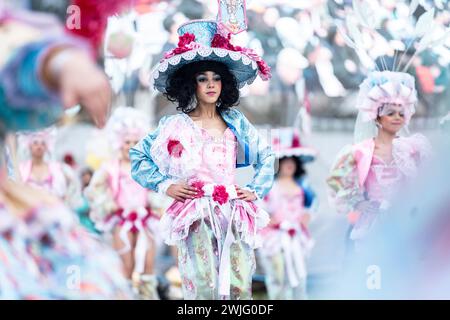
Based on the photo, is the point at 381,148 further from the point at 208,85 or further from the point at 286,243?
the point at 208,85

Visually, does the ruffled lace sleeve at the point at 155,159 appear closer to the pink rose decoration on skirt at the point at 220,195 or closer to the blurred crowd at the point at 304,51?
the pink rose decoration on skirt at the point at 220,195

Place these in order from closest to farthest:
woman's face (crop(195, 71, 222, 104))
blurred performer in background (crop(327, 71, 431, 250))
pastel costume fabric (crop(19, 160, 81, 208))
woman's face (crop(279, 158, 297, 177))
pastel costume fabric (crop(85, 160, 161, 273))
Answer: woman's face (crop(195, 71, 222, 104)), blurred performer in background (crop(327, 71, 431, 250)), pastel costume fabric (crop(19, 160, 81, 208)), pastel costume fabric (crop(85, 160, 161, 273)), woman's face (crop(279, 158, 297, 177))

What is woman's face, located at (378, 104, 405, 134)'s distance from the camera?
20.8 ft

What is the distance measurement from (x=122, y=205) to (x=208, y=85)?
8.59 feet

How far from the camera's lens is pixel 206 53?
484 centimetres

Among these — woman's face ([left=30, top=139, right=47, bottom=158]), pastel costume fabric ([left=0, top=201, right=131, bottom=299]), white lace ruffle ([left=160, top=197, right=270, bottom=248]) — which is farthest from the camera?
woman's face ([left=30, top=139, right=47, bottom=158])

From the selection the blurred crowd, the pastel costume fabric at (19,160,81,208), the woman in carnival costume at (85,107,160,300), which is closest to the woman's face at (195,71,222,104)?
the blurred crowd

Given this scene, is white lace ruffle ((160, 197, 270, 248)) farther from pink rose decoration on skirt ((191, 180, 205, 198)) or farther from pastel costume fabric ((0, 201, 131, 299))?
pastel costume fabric ((0, 201, 131, 299))

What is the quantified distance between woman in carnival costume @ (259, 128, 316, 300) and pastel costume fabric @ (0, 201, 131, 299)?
1.25 metres

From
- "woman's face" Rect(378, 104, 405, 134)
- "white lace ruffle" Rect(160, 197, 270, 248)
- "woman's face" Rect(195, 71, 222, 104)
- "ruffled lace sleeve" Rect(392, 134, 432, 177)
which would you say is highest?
"woman's face" Rect(195, 71, 222, 104)

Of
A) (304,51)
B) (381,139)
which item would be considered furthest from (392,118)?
(304,51)

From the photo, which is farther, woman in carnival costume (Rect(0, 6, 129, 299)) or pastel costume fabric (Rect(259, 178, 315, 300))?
pastel costume fabric (Rect(259, 178, 315, 300))

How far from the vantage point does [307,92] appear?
7.73 metres

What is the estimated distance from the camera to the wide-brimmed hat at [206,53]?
4859 mm
